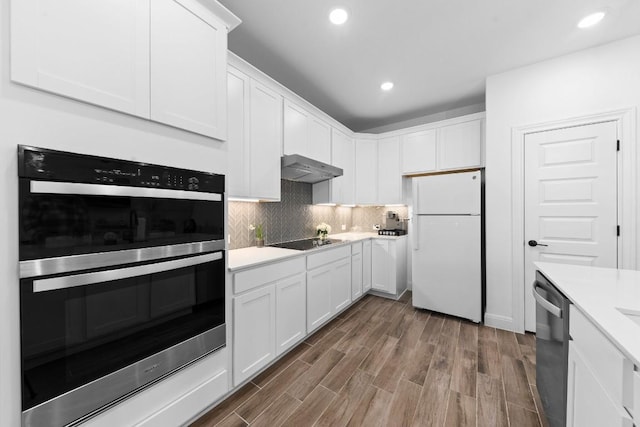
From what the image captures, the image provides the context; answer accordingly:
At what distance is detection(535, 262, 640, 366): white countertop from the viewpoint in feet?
2.38

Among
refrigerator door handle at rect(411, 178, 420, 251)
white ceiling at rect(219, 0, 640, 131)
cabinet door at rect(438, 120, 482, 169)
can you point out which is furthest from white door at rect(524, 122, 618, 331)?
refrigerator door handle at rect(411, 178, 420, 251)

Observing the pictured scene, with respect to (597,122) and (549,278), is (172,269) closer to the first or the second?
(549,278)

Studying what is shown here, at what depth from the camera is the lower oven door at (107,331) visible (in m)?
0.92

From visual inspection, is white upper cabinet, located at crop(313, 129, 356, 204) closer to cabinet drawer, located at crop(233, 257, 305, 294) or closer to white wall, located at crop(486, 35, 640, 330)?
cabinet drawer, located at crop(233, 257, 305, 294)

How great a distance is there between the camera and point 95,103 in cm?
106

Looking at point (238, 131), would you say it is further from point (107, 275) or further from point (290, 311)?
point (290, 311)

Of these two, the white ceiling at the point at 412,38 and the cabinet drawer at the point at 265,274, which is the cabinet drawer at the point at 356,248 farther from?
the white ceiling at the point at 412,38

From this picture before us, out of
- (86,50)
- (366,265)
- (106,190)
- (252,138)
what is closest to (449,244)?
(366,265)

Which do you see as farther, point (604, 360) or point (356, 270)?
point (356, 270)

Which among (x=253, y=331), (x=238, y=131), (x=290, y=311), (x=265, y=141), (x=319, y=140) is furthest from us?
(x=319, y=140)

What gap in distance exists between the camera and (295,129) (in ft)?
8.80

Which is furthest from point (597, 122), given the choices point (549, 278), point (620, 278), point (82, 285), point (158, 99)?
point (82, 285)

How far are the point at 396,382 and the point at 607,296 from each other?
4.59 ft

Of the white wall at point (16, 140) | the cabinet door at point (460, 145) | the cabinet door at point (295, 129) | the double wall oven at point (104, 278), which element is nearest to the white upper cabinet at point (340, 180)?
the cabinet door at point (295, 129)
